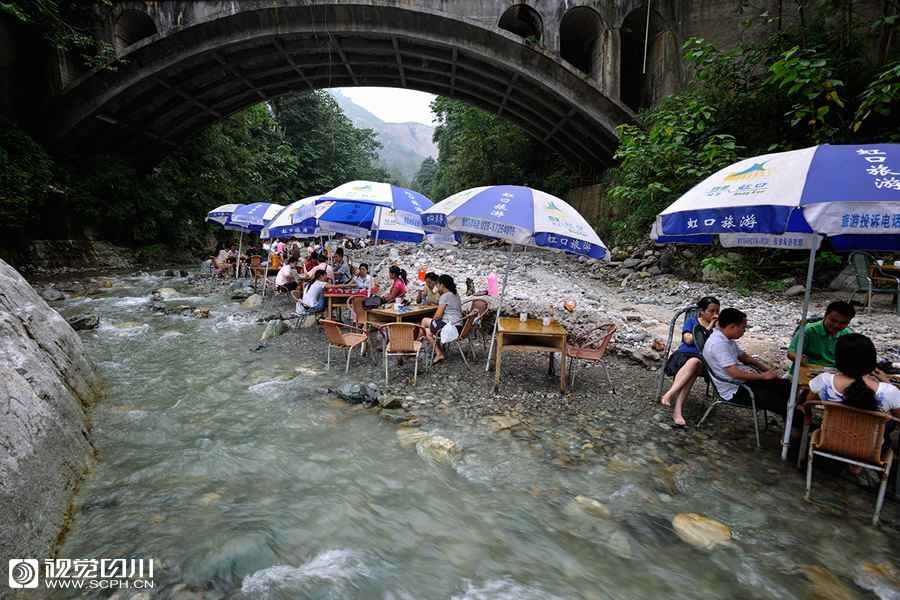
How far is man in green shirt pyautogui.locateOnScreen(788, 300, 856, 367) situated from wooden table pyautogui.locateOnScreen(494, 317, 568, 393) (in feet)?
8.23

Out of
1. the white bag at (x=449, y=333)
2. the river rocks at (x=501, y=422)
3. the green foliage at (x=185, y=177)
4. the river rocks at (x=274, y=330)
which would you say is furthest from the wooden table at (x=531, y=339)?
the green foliage at (x=185, y=177)

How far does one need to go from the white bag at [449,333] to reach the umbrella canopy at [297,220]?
→ 398cm

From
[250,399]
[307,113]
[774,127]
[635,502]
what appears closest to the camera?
[635,502]

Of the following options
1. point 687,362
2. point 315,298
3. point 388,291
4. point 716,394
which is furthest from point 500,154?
point 716,394

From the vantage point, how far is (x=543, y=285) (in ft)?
41.9

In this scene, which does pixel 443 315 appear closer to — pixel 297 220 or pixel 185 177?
pixel 297 220

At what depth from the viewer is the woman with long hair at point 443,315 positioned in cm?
701

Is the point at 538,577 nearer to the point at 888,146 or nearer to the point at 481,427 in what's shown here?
the point at 481,427

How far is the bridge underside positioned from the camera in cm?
1653

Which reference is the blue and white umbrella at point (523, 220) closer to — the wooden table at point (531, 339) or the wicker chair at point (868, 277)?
the wooden table at point (531, 339)

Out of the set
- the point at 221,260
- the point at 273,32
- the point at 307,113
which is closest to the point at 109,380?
the point at 221,260

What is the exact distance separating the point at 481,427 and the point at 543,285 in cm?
852

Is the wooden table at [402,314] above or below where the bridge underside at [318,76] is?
below

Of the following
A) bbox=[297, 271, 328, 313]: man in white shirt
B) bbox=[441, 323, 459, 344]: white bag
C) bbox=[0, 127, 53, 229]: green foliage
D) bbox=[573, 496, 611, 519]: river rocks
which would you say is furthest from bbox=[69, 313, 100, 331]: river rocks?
bbox=[573, 496, 611, 519]: river rocks
